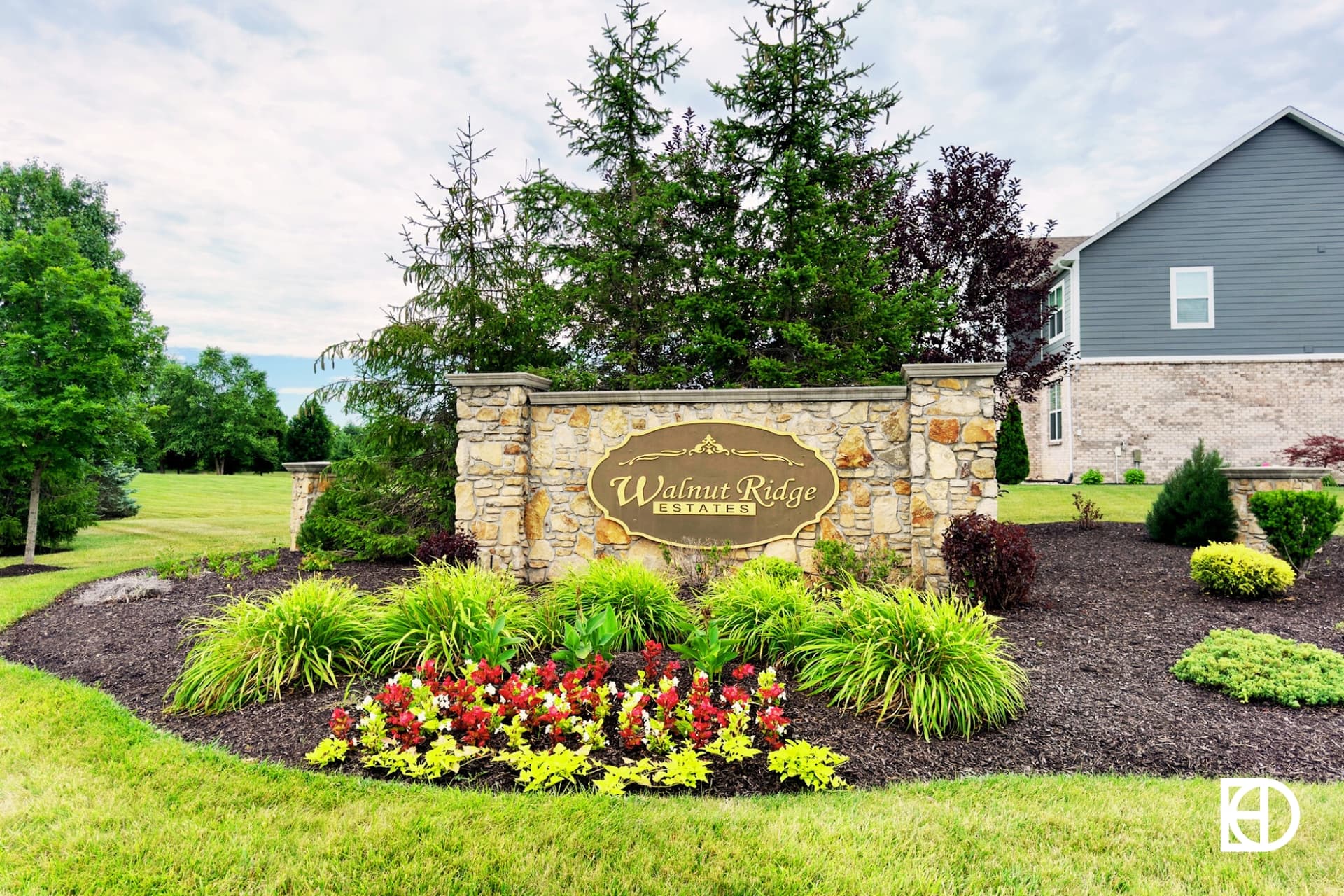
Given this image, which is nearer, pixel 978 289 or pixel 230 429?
pixel 978 289

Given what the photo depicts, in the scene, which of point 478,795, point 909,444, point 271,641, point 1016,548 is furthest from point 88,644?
point 1016,548

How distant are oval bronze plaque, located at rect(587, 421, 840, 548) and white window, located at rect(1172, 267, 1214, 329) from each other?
15171mm

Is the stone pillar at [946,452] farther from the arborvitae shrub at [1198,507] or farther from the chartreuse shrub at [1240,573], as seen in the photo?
the arborvitae shrub at [1198,507]

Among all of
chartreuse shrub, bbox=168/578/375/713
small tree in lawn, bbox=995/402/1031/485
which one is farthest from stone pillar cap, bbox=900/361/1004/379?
small tree in lawn, bbox=995/402/1031/485

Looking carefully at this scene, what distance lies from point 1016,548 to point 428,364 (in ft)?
23.2

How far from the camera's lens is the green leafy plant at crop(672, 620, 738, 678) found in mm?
4258

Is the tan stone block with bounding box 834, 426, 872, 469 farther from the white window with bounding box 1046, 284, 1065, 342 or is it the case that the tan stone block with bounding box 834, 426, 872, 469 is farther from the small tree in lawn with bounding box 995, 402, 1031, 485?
the white window with bounding box 1046, 284, 1065, 342

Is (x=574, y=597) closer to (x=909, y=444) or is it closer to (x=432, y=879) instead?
(x=432, y=879)

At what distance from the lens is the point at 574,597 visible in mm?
5645

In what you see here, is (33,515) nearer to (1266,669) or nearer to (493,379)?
(493,379)

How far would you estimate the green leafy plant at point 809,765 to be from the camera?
133 inches

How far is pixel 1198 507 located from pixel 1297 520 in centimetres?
165

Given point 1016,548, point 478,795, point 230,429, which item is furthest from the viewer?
point 230,429

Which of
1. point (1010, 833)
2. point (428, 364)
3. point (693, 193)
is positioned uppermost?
point (693, 193)
